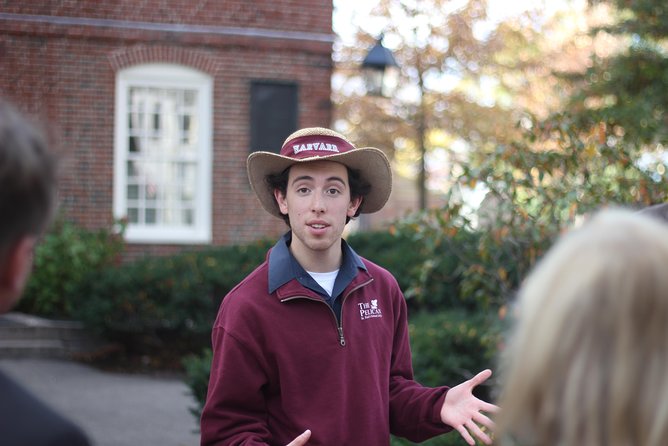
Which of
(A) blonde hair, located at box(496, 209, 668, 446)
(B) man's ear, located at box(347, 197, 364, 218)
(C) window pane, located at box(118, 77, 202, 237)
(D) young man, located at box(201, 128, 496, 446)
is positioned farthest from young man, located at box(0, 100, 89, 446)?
(C) window pane, located at box(118, 77, 202, 237)

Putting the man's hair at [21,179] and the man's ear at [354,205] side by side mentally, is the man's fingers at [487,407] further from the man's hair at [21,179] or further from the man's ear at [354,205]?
the man's hair at [21,179]

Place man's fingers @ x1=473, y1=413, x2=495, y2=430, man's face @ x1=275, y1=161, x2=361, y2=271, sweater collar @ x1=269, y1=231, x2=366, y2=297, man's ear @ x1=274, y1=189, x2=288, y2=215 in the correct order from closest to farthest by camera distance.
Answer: man's fingers @ x1=473, y1=413, x2=495, y2=430
sweater collar @ x1=269, y1=231, x2=366, y2=297
man's face @ x1=275, y1=161, x2=361, y2=271
man's ear @ x1=274, y1=189, x2=288, y2=215

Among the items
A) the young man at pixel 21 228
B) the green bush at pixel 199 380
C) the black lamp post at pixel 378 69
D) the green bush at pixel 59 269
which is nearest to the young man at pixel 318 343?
the young man at pixel 21 228

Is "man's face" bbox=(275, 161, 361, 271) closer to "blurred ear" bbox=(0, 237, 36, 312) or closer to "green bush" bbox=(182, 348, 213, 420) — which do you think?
"blurred ear" bbox=(0, 237, 36, 312)

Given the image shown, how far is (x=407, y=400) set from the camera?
10.3 ft

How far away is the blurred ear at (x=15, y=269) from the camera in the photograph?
153 cm

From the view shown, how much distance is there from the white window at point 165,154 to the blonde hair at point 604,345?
462 inches

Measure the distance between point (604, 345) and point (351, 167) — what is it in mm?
2057

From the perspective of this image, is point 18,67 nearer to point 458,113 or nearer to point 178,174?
point 178,174

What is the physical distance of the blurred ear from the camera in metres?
1.53

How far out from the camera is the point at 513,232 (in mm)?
6195

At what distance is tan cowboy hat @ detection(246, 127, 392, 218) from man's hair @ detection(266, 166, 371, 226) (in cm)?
2

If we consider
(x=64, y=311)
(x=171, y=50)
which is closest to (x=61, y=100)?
(x=171, y=50)

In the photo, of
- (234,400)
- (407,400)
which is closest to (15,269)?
(234,400)
